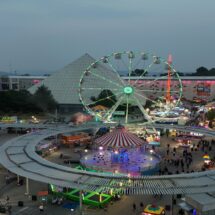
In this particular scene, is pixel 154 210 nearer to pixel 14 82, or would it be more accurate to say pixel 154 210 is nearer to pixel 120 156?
pixel 120 156

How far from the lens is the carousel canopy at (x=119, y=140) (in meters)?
22.5

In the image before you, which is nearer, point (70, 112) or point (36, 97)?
point (36, 97)

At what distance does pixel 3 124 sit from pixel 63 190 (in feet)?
68.5

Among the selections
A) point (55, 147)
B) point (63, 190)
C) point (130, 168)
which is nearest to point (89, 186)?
point (63, 190)

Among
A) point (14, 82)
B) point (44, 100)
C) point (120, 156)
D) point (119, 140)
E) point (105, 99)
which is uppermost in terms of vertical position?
point (14, 82)

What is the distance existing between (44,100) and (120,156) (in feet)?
93.2

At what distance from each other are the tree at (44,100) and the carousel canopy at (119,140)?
26882 millimetres

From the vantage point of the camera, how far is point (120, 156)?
22781 mm

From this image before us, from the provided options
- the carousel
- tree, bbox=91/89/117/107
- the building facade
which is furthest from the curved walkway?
the building facade

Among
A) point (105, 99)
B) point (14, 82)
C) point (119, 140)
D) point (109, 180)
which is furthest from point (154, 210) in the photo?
point (14, 82)

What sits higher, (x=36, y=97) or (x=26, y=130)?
(x=36, y=97)

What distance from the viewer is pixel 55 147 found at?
29719 mm

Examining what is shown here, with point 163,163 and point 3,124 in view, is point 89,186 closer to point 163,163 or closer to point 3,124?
point 163,163

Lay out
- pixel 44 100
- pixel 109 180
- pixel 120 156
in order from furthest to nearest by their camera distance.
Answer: pixel 44 100 → pixel 120 156 → pixel 109 180
